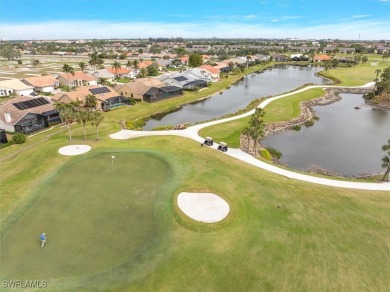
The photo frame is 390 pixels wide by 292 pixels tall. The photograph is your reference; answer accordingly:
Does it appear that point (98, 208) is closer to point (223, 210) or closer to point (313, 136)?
point (223, 210)

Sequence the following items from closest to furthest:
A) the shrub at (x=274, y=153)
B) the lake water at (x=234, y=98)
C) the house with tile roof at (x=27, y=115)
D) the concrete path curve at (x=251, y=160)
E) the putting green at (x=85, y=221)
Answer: the putting green at (x=85, y=221), the concrete path curve at (x=251, y=160), the shrub at (x=274, y=153), the house with tile roof at (x=27, y=115), the lake water at (x=234, y=98)

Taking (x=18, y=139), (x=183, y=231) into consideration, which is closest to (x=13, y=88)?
(x=18, y=139)

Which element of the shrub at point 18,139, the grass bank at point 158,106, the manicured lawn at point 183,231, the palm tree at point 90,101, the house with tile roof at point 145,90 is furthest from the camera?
the house with tile roof at point 145,90

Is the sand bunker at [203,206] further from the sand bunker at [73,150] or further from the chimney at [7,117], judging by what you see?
the chimney at [7,117]

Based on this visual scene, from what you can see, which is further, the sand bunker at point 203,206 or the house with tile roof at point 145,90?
the house with tile roof at point 145,90

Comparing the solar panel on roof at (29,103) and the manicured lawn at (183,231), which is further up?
the solar panel on roof at (29,103)

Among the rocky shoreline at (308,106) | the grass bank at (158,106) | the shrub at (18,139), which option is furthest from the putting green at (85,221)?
the rocky shoreline at (308,106)

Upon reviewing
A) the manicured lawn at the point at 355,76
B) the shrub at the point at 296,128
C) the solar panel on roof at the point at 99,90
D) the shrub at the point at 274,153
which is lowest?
the shrub at the point at 274,153
